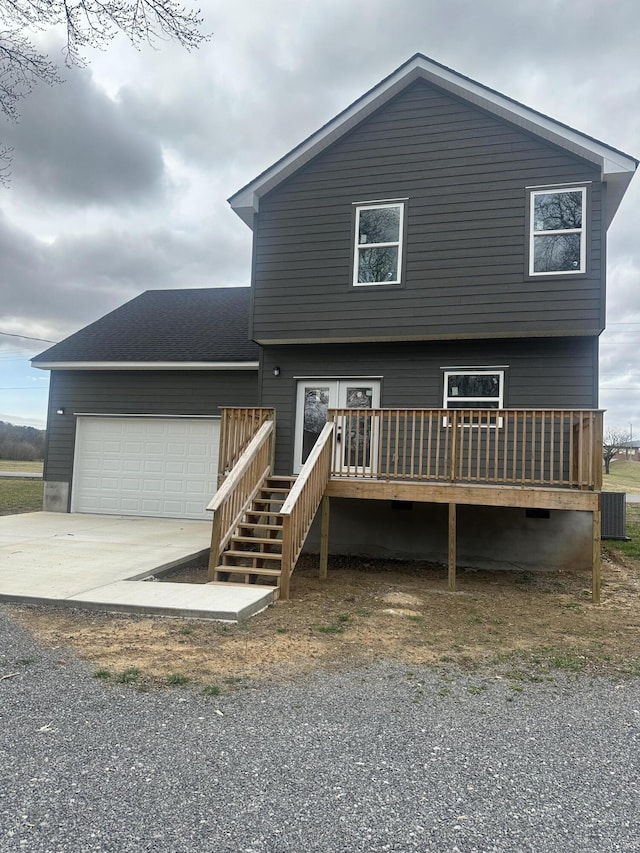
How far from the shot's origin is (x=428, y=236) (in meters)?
9.09

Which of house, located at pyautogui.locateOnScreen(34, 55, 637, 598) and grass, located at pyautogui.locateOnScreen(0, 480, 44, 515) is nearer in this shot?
house, located at pyautogui.locateOnScreen(34, 55, 637, 598)

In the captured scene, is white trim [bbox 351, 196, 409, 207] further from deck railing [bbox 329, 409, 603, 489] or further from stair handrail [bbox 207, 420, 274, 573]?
stair handrail [bbox 207, 420, 274, 573]

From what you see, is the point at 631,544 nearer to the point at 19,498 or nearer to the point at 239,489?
the point at 239,489

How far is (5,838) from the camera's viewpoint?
221cm

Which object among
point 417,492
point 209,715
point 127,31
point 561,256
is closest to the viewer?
point 209,715

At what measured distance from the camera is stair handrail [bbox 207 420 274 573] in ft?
22.5

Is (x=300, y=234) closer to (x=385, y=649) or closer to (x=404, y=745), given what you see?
(x=385, y=649)

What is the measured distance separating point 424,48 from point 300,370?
6363 millimetres

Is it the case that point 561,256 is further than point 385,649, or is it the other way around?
point 561,256

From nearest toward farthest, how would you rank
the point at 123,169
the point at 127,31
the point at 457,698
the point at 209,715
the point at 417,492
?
the point at 209,715
the point at 457,698
the point at 127,31
the point at 417,492
the point at 123,169

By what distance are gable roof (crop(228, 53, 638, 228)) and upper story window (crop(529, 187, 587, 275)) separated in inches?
21.3

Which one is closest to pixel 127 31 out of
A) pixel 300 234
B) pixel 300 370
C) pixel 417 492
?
pixel 300 234

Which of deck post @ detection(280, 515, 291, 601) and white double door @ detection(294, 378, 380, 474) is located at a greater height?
white double door @ detection(294, 378, 380, 474)

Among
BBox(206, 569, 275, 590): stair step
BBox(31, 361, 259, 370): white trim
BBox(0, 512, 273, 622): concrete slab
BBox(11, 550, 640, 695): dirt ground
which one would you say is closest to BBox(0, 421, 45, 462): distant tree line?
BBox(31, 361, 259, 370): white trim
